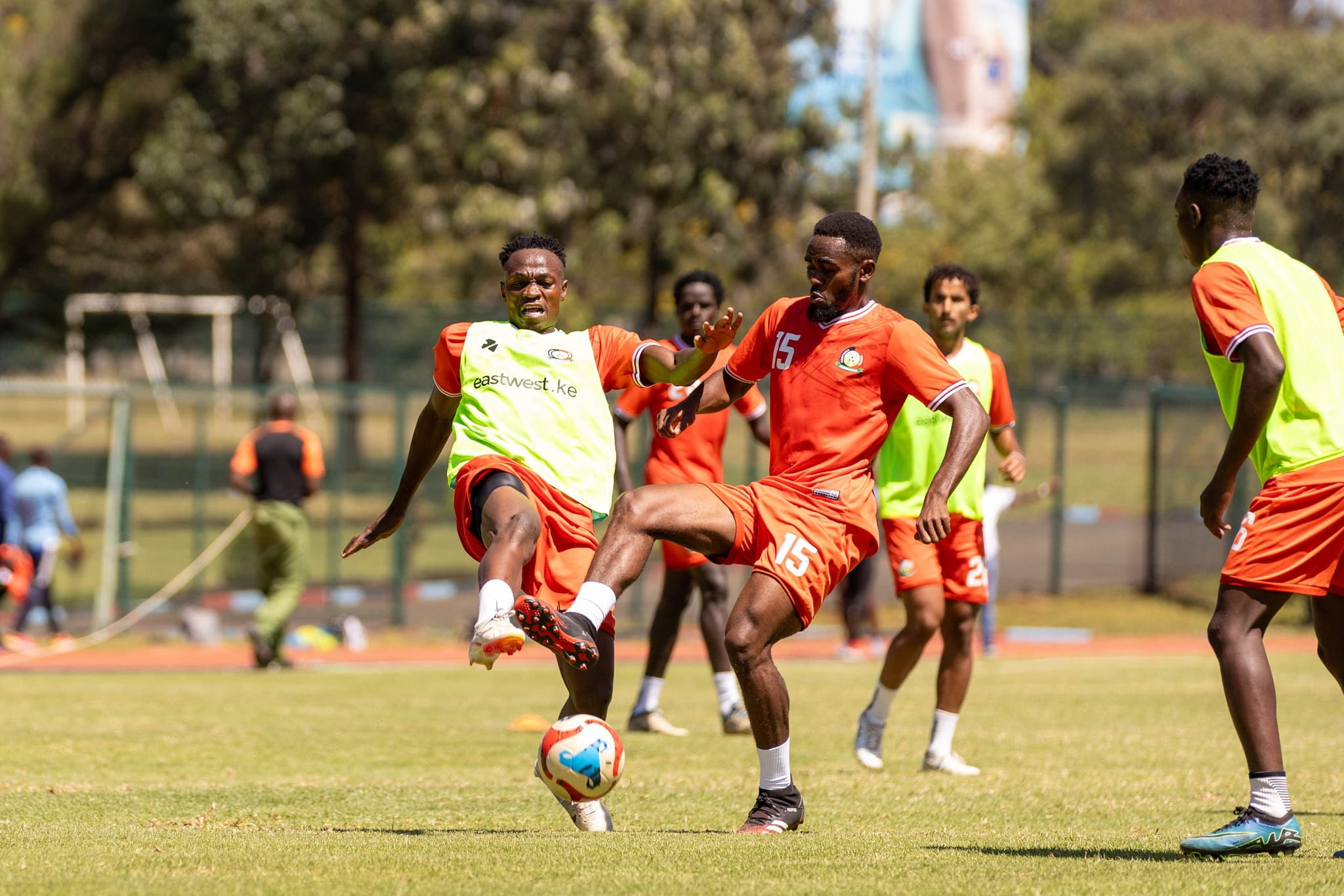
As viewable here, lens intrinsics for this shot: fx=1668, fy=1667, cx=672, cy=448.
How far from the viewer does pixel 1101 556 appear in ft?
80.4

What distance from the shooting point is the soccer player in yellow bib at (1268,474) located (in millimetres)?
5781

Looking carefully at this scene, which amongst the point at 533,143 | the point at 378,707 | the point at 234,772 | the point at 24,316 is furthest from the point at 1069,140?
the point at 234,772

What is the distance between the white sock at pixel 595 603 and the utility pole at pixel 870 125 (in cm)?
2390

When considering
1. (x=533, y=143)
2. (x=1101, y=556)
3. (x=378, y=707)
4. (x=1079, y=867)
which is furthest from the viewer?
(x=533, y=143)

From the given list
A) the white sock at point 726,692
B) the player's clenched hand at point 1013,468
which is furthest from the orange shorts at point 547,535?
the white sock at point 726,692

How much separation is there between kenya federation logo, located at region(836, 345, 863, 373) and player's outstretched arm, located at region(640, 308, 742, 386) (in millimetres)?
470

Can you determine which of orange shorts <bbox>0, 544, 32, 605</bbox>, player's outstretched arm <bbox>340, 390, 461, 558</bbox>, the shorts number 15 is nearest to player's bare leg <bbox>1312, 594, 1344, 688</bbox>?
the shorts number 15

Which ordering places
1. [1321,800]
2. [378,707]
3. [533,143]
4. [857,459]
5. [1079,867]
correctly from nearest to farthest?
[1079,867] < [857,459] < [1321,800] < [378,707] < [533,143]

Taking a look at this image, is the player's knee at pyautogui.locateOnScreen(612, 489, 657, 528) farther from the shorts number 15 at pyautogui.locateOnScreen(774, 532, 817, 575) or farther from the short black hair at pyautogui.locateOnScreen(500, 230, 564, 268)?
the short black hair at pyautogui.locateOnScreen(500, 230, 564, 268)

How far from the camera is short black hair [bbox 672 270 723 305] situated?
1056cm

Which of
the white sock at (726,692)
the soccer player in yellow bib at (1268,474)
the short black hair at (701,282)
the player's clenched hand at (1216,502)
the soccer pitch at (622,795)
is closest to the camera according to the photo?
the soccer pitch at (622,795)

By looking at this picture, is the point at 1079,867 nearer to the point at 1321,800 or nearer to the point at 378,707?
the point at 1321,800

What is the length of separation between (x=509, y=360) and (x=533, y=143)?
22.2 m

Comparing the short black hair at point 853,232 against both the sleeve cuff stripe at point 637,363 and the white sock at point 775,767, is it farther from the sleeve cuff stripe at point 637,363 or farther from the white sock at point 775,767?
the white sock at point 775,767
